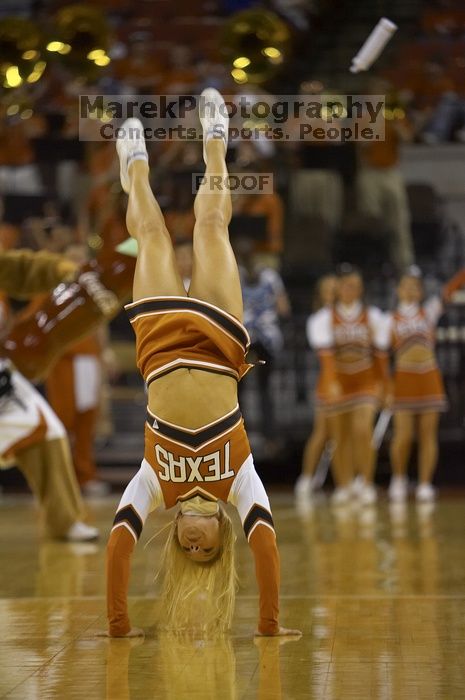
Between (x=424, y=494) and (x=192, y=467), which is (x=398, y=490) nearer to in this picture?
(x=424, y=494)

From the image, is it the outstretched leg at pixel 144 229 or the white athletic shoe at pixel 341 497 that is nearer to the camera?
the outstretched leg at pixel 144 229

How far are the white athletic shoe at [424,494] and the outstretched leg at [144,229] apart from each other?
4.55 metres

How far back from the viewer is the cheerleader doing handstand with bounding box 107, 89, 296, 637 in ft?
13.8

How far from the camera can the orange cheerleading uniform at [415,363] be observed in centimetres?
927

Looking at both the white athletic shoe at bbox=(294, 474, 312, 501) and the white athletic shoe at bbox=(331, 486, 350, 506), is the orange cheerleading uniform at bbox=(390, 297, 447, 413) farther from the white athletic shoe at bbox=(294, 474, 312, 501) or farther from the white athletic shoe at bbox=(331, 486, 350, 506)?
the white athletic shoe at bbox=(294, 474, 312, 501)

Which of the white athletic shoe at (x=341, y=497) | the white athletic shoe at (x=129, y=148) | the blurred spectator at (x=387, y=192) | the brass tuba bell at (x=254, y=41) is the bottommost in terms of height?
the white athletic shoe at (x=341, y=497)

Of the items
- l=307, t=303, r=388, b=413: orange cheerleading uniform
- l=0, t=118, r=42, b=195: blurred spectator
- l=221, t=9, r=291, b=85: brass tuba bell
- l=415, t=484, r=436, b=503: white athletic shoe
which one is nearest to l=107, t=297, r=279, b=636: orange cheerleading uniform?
l=307, t=303, r=388, b=413: orange cheerleading uniform

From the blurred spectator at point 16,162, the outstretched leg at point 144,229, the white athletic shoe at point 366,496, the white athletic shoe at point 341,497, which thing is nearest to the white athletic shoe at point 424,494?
the white athletic shoe at point 366,496

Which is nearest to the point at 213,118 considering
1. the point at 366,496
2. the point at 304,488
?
the point at 366,496

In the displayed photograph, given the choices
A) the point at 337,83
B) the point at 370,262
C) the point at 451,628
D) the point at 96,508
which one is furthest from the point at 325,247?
the point at 451,628

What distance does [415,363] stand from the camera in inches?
367

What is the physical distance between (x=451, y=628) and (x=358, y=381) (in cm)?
478

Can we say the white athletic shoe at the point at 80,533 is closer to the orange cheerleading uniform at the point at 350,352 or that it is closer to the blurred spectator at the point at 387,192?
the orange cheerleading uniform at the point at 350,352

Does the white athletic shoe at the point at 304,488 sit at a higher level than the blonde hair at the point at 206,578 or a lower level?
lower
